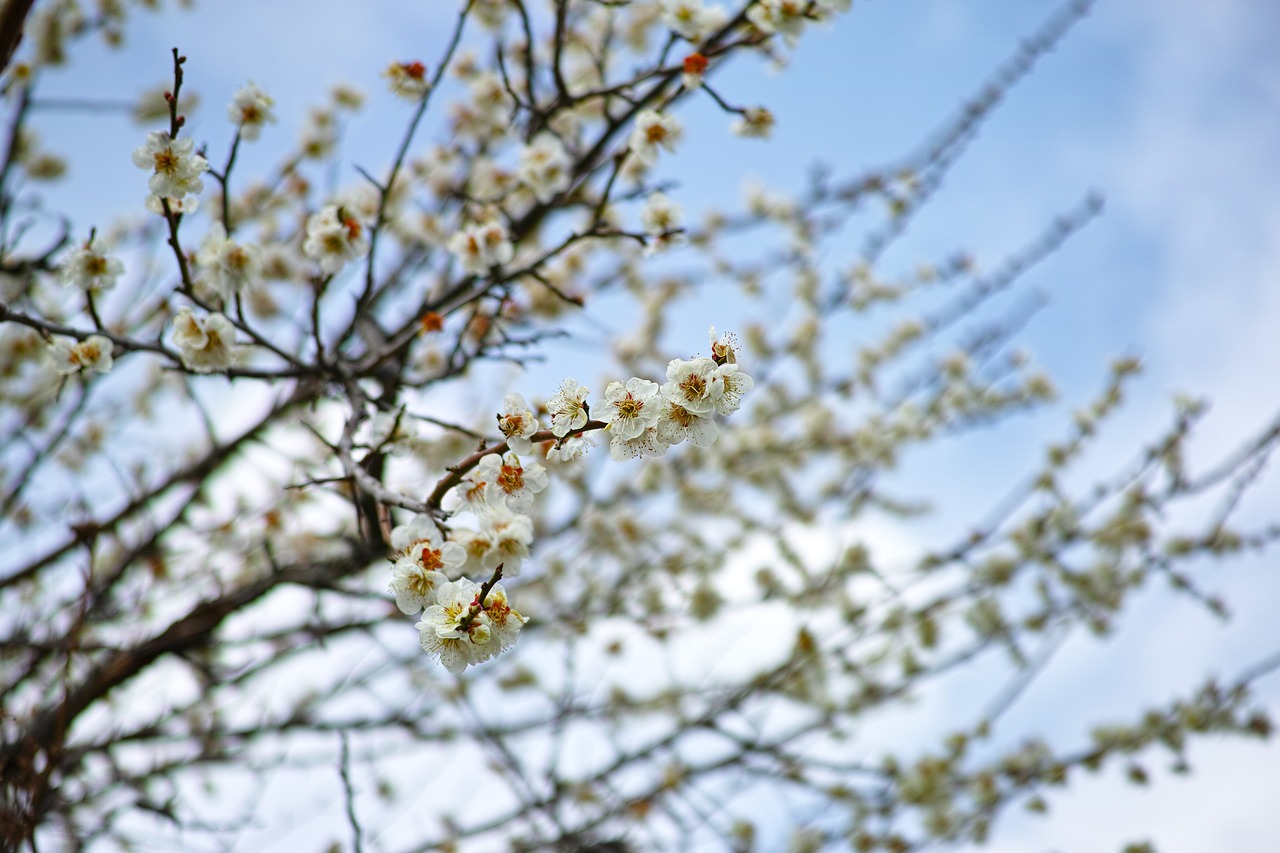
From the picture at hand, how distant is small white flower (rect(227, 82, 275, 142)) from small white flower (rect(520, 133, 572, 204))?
2.87ft

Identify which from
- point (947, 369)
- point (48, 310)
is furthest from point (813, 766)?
point (48, 310)

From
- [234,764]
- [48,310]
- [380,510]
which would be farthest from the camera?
[48,310]

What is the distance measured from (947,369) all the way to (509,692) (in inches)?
142

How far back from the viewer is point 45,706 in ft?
10.5

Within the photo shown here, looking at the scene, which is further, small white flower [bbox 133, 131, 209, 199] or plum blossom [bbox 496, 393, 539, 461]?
small white flower [bbox 133, 131, 209, 199]

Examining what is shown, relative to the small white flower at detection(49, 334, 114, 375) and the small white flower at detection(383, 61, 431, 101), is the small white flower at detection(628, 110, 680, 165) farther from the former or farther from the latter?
the small white flower at detection(49, 334, 114, 375)

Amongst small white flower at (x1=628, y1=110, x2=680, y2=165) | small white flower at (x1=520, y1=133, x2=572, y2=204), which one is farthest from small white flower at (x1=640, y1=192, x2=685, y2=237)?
small white flower at (x1=520, y1=133, x2=572, y2=204)

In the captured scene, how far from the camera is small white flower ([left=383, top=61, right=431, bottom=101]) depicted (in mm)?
2830

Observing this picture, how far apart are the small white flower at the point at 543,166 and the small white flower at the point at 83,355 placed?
1480mm

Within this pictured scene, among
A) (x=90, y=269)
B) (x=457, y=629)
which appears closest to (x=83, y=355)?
(x=90, y=269)

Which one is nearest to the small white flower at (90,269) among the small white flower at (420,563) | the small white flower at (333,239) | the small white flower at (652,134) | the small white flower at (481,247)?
the small white flower at (333,239)

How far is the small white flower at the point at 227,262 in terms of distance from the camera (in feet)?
7.54

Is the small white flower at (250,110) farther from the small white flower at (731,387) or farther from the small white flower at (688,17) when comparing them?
the small white flower at (731,387)

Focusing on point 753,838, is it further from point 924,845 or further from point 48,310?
point 48,310
